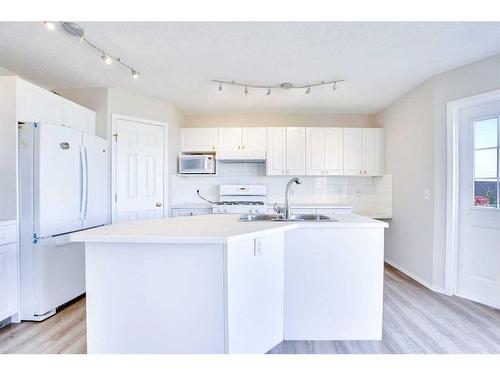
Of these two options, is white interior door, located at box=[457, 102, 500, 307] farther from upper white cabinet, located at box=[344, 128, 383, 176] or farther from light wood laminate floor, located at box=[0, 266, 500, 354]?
upper white cabinet, located at box=[344, 128, 383, 176]

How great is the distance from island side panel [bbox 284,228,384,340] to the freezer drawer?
2032 mm

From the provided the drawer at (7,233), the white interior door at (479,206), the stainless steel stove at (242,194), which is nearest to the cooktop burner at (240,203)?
the stainless steel stove at (242,194)

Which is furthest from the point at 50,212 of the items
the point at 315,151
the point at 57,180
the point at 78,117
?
the point at 315,151

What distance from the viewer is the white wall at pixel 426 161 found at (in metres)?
2.49

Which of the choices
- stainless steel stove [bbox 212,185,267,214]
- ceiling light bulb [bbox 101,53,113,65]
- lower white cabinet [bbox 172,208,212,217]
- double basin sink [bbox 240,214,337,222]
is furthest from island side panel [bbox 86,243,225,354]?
stainless steel stove [bbox 212,185,267,214]

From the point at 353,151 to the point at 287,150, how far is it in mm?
1012

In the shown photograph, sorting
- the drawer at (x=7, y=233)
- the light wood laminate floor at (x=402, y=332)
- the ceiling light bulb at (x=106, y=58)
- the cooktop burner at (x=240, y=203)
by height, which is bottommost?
the light wood laminate floor at (x=402, y=332)

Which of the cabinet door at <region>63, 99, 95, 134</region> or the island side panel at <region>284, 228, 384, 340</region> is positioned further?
the cabinet door at <region>63, 99, 95, 134</region>

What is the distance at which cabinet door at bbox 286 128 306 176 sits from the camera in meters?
3.88

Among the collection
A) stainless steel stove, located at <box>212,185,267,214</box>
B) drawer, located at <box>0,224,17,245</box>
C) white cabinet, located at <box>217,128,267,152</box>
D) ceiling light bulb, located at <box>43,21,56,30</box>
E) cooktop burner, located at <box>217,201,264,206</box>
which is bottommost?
drawer, located at <box>0,224,17,245</box>

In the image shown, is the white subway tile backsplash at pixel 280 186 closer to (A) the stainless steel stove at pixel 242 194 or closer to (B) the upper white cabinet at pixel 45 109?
(A) the stainless steel stove at pixel 242 194

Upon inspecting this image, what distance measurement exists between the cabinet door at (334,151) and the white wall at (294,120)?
1.03ft
